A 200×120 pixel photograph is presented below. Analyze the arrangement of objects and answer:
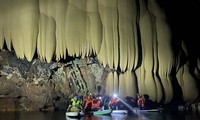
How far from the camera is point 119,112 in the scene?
14.6m

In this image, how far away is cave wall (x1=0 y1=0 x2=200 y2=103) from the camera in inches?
541

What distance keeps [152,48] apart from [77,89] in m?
4.31

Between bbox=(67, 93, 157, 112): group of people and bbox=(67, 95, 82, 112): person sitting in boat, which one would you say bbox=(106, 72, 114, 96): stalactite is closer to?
bbox=(67, 93, 157, 112): group of people

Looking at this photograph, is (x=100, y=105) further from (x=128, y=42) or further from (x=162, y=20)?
(x=162, y=20)

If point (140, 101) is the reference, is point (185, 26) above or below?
above

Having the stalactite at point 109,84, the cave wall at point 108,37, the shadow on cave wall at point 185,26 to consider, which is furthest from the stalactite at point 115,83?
the shadow on cave wall at point 185,26

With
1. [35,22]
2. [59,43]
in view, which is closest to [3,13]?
[35,22]

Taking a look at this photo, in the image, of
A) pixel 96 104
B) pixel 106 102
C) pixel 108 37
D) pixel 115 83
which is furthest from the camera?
pixel 106 102

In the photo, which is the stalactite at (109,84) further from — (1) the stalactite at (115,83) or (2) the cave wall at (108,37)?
(1) the stalactite at (115,83)

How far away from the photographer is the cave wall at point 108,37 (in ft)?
45.1

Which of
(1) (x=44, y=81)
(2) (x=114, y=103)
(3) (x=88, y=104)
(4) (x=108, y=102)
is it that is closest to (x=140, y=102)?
(2) (x=114, y=103)

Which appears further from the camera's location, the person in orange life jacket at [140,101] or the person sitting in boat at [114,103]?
the person sitting in boat at [114,103]

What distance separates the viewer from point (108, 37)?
14102mm

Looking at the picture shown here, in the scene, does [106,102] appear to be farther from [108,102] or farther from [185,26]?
[185,26]
